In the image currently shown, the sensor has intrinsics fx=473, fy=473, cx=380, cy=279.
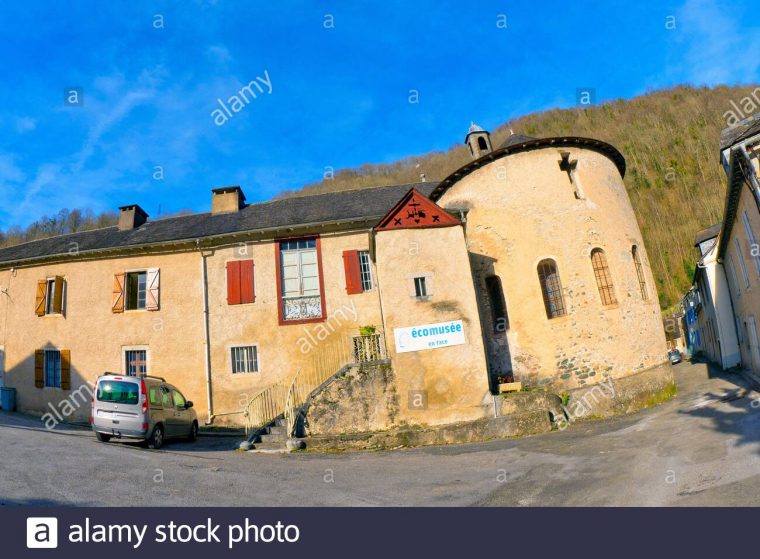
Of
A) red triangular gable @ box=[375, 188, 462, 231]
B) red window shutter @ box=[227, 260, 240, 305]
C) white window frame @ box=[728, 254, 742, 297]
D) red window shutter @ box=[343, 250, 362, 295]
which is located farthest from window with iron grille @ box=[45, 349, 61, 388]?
white window frame @ box=[728, 254, 742, 297]

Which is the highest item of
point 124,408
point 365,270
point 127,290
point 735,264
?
point 127,290

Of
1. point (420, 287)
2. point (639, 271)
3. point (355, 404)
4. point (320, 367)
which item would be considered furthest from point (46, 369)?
point (639, 271)

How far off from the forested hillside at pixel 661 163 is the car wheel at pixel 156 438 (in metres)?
37.2

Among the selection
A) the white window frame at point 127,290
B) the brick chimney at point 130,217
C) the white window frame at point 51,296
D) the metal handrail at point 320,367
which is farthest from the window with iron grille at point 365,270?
the white window frame at point 51,296

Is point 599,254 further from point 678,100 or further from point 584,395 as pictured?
point 678,100

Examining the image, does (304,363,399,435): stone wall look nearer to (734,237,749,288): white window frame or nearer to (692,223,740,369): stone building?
(734,237,749,288): white window frame

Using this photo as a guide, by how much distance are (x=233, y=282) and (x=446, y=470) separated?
37.3 feet

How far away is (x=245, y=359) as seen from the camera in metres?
17.0

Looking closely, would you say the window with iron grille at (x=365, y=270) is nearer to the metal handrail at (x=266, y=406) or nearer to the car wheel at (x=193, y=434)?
the metal handrail at (x=266, y=406)

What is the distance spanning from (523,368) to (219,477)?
939 centimetres

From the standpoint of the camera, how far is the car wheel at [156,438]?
11.6 m

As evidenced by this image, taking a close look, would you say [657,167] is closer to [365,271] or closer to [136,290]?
[365,271]

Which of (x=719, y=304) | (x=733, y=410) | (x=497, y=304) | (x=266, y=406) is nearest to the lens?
(x=733, y=410)

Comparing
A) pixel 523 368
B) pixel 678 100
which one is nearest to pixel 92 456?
pixel 523 368
